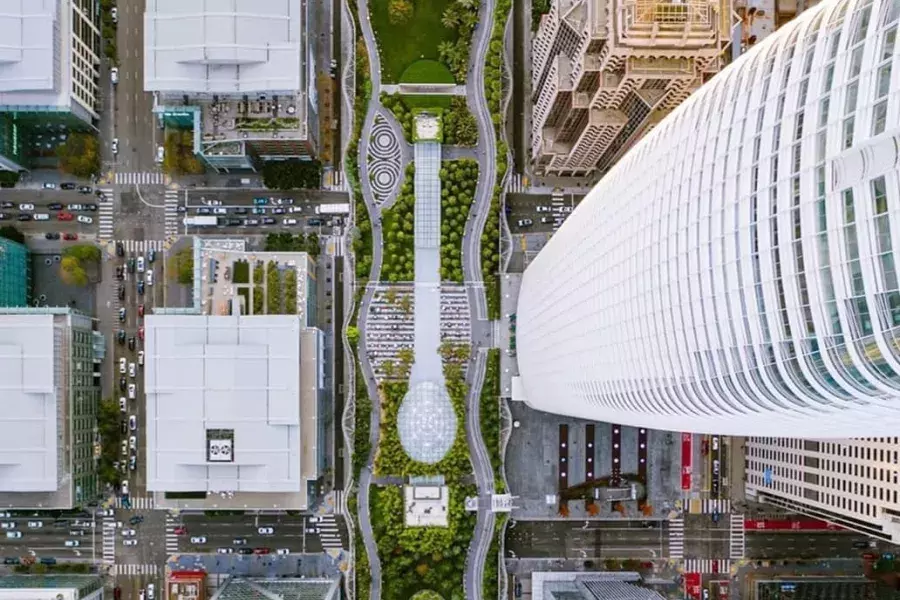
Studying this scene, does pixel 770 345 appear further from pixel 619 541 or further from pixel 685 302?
pixel 619 541

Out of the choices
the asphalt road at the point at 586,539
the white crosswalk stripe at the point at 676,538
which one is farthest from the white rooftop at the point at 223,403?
the white crosswalk stripe at the point at 676,538

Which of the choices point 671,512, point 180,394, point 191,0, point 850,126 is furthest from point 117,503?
point 850,126

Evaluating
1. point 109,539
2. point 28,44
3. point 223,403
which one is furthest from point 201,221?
point 109,539

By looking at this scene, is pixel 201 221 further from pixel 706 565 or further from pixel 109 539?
pixel 706 565

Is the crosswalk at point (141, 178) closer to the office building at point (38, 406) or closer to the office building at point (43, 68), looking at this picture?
the office building at point (43, 68)

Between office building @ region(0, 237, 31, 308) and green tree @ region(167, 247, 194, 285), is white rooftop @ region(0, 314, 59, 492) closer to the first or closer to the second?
office building @ region(0, 237, 31, 308)

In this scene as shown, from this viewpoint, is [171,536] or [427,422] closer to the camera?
[171,536]
